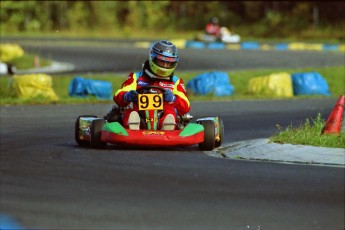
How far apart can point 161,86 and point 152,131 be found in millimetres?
788

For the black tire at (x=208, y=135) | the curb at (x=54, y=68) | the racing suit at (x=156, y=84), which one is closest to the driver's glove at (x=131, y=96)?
the racing suit at (x=156, y=84)

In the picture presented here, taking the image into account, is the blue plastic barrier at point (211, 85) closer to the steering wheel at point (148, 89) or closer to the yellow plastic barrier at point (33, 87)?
the yellow plastic barrier at point (33, 87)

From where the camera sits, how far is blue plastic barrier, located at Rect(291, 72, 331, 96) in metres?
26.3

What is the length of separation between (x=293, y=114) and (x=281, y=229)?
11.4 metres

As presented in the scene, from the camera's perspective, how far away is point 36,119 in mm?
20219

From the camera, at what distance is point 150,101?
14.0 metres

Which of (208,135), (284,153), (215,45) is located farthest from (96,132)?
(215,45)

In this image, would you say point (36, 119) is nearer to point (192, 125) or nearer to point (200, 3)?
point (192, 125)

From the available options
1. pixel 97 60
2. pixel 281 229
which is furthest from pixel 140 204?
pixel 97 60

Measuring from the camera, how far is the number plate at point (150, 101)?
14.0 meters

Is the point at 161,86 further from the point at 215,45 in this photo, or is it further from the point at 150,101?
the point at 215,45

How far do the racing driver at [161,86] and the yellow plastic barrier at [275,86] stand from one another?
38.7ft

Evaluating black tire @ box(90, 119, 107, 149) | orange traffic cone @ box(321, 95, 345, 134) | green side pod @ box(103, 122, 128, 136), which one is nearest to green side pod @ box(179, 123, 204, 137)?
green side pod @ box(103, 122, 128, 136)

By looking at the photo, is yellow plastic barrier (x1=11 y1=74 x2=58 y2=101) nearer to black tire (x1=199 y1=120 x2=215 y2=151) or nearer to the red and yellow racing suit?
the red and yellow racing suit
